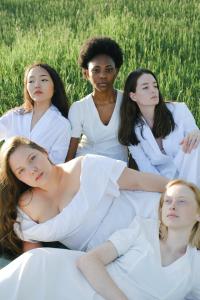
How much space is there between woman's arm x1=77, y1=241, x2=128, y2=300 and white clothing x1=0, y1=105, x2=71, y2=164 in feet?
4.04

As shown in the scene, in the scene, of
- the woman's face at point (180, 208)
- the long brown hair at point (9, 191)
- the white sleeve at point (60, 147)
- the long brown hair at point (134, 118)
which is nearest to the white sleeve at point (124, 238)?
the woman's face at point (180, 208)

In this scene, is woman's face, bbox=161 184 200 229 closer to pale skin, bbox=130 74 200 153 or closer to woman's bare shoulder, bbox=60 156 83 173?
woman's bare shoulder, bbox=60 156 83 173

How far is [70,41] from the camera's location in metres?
6.08

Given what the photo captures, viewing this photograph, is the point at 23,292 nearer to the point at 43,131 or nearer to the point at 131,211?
the point at 131,211

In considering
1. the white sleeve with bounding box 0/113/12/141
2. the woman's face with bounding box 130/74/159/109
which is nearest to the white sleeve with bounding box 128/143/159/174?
the woman's face with bounding box 130/74/159/109

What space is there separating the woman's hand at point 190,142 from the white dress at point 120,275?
936mm

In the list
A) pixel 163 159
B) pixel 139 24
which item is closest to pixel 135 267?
pixel 163 159

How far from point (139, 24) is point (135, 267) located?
4.39 metres

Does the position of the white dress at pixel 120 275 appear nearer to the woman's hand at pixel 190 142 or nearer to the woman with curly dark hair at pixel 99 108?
the woman's hand at pixel 190 142

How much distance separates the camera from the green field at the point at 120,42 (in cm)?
498

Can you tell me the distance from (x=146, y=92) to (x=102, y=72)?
30cm

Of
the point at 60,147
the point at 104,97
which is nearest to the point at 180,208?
the point at 60,147

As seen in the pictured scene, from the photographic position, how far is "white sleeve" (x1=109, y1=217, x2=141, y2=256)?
2.49 meters

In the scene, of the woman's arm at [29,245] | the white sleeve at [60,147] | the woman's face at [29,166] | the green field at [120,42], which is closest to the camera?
the woman's face at [29,166]
